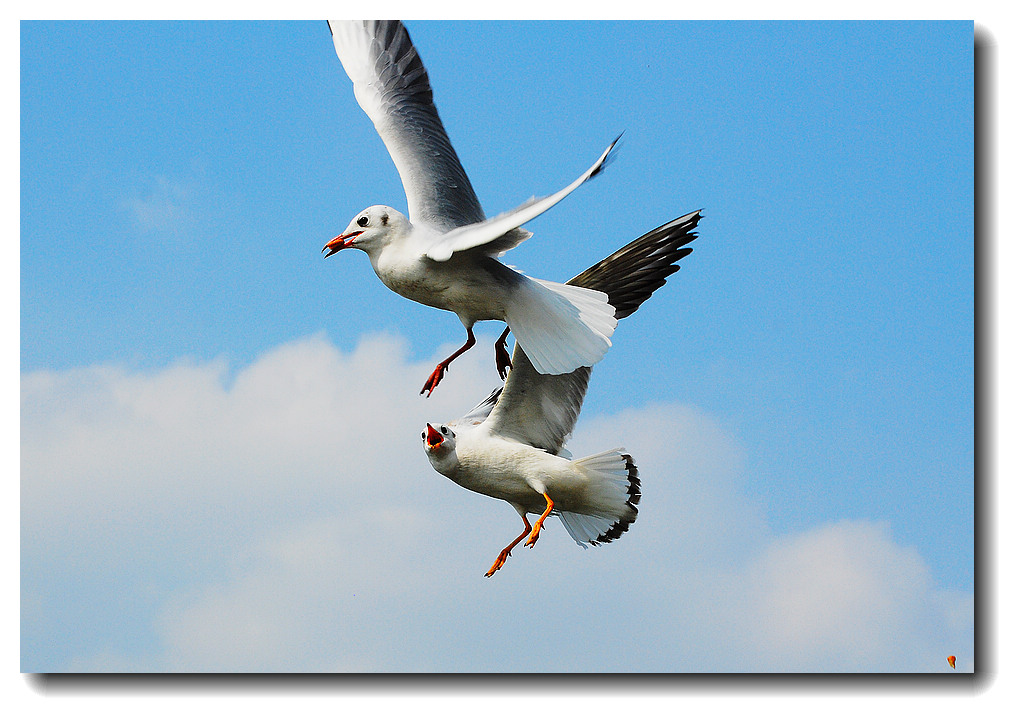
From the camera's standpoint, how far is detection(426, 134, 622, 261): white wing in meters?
2.65

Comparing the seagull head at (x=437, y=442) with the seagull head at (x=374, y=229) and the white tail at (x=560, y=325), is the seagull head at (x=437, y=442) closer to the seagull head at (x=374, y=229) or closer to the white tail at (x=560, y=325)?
the white tail at (x=560, y=325)

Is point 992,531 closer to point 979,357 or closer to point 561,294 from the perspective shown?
point 979,357

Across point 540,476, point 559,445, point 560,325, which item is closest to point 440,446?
point 540,476

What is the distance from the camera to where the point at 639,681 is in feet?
12.1

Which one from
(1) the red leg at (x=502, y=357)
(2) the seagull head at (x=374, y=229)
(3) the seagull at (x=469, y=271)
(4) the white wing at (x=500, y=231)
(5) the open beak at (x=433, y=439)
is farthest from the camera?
(1) the red leg at (x=502, y=357)

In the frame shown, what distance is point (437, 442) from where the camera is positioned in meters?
3.37

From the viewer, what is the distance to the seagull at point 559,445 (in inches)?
136

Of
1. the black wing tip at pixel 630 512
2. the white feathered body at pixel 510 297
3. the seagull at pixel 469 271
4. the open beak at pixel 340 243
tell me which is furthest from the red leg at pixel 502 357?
the open beak at pixel 340 243

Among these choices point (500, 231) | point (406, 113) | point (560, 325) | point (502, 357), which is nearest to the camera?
point (500, 231)

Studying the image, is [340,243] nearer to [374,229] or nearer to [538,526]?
[374,229]

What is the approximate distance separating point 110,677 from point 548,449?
5.13ft

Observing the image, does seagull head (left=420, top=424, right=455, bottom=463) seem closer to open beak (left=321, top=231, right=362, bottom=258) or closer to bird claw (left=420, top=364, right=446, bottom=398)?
bird claw (left=420, top=364, right=446, bottom=398)

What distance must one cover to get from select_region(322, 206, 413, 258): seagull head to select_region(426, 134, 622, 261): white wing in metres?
0.15

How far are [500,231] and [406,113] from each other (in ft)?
3.74
